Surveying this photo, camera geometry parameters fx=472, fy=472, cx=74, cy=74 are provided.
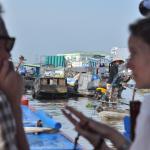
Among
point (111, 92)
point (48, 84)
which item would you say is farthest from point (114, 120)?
point (48, 84)

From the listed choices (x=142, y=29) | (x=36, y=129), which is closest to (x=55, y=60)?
(x=36, y=129)

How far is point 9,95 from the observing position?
176 centimetres

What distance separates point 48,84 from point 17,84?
86.2 ft

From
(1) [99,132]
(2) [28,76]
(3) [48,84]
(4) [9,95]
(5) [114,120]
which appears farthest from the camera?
(2) [28,76]

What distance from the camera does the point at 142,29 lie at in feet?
5.66

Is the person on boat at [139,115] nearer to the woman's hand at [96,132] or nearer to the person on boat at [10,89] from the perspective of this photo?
the woman's hand at [96,132]

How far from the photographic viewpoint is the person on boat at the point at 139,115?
1637 mm

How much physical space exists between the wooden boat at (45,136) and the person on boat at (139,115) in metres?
2.79

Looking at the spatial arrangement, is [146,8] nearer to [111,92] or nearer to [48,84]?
[111,92]

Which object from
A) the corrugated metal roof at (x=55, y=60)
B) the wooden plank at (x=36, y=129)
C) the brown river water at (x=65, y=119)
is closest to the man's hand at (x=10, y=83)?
the brown river water at (x=65, y=119)

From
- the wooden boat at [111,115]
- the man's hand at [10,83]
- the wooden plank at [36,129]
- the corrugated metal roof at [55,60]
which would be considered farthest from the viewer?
the corrugated metal roof at [55,60]

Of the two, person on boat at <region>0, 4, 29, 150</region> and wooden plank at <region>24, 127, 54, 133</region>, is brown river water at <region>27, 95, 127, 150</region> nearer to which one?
wooden plank at <region>24, 127, 54, 133</region>

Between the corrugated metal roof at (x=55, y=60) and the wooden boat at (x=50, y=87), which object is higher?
the corrugated metal roof at (x=55, y=60)

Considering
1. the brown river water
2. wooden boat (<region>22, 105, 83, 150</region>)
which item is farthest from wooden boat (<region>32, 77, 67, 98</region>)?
wooden boat (<region>22, 105, 83, 150</region>)
